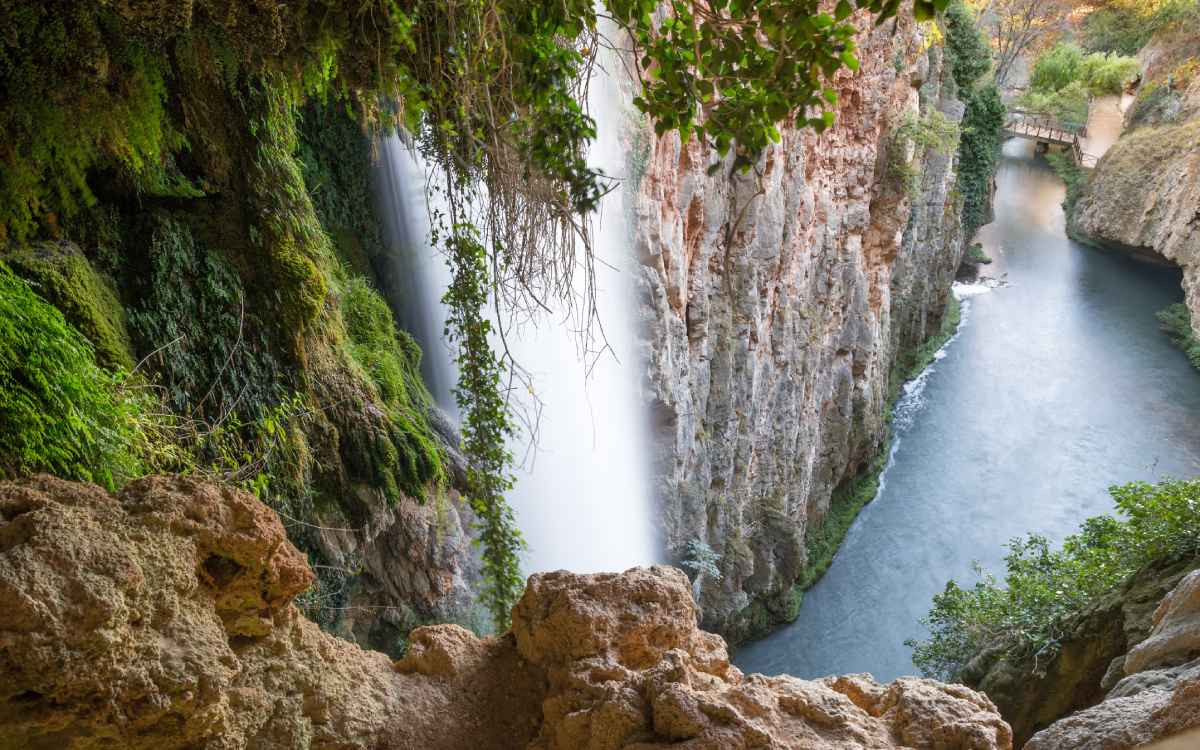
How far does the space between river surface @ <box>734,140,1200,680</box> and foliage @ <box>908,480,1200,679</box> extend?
2.48 m

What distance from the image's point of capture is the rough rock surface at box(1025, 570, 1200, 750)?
269 centimetres

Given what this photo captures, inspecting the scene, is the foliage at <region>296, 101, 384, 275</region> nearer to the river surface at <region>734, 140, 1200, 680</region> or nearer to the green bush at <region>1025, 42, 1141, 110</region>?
the river surface at <region>734, 140, 1200, 680</region>

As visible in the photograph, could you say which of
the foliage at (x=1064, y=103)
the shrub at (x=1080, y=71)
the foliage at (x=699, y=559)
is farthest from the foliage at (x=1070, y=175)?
the foliage at (x=699, y=559)

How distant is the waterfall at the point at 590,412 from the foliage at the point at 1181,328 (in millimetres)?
17134

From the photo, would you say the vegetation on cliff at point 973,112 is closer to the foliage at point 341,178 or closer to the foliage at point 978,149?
the foliage at point 978,149

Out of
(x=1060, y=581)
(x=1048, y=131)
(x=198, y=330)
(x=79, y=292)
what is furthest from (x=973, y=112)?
(x=79, y=292)

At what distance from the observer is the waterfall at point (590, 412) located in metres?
8.05

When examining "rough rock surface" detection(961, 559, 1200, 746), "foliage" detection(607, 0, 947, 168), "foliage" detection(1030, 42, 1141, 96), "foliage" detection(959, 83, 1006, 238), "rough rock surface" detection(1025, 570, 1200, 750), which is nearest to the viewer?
"foliage" detection(607, 0, 947, 168)

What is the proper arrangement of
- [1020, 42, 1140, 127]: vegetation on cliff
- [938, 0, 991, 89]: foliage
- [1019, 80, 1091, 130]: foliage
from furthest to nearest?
[1019, 80, 1091, 130]: foliage → [1020, 42, 1140, 127]: vegetation on cliff → [938, 0, 991, 89]: foliage

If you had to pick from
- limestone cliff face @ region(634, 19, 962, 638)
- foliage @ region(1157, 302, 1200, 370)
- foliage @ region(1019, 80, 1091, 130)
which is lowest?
limestone cliff face @ region(634, 19, 962, 638)

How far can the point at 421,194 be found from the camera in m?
7.58

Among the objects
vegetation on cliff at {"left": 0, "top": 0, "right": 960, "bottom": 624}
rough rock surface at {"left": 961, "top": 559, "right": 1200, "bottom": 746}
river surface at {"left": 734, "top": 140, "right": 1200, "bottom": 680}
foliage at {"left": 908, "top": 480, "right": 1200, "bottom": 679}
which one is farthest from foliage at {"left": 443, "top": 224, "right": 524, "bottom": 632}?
river surface at {"left": 734, "top": 140, "right": 1200, "bottom": 680}

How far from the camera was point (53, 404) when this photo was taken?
2.70m

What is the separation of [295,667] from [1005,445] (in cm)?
1800
